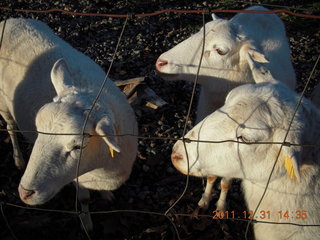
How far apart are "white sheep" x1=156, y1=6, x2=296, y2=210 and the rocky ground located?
0.43 m

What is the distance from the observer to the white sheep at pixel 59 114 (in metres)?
2.38

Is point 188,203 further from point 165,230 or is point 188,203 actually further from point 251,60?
point 251,60

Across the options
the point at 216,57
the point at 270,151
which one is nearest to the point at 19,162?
the point at 216,57

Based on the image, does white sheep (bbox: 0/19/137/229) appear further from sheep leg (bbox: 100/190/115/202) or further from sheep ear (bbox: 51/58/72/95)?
sheep leg (bbox: 100/190/115/202)

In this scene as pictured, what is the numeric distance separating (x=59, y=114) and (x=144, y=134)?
2341 mm

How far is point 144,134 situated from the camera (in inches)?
185

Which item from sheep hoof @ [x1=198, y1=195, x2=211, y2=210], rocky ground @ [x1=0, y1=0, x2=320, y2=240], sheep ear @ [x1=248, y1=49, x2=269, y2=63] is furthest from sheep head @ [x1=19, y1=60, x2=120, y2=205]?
sheep ear @ [x1=248, y1=49, x2=269, y2=63]

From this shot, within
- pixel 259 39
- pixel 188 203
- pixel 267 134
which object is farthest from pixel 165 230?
pixel 259 39

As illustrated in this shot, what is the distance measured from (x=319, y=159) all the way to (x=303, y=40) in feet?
17.4

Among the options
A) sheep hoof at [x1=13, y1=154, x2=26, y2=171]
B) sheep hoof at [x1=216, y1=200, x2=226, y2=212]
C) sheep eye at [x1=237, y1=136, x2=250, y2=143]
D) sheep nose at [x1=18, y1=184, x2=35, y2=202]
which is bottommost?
sheep hoof at [x1=216, y1=200, x2=226, y2=212]

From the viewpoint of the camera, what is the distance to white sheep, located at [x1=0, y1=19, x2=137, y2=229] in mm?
2385

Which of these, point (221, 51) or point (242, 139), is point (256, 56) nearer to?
point (221, 51)

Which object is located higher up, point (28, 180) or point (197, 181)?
point (28, 180)

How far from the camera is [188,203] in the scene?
379 cm
